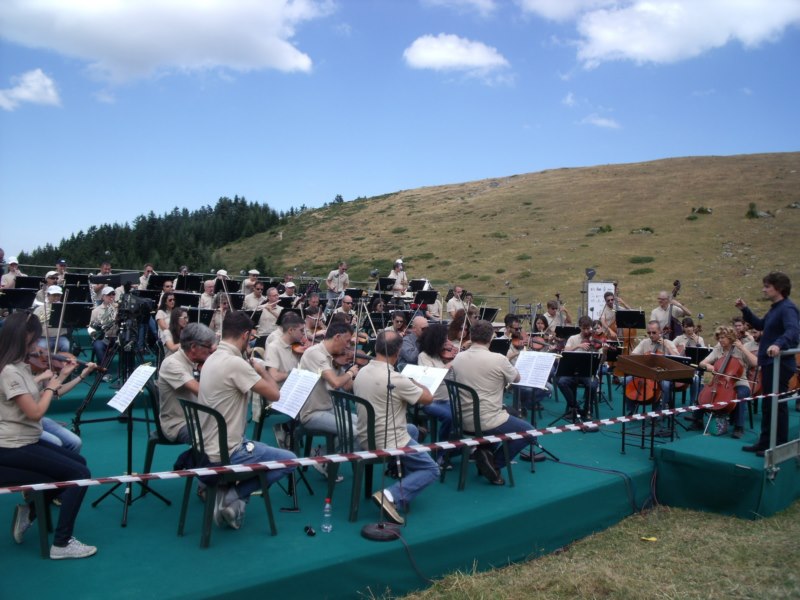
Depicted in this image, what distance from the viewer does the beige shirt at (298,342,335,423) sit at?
21.2 feet

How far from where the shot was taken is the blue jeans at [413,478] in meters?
5.20

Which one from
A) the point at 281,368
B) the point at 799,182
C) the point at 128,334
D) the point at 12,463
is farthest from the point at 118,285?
the point at 799,182

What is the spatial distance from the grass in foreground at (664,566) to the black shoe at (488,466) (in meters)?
0.87

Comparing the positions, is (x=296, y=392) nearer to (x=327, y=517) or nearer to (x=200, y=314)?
(x=327, y=517)

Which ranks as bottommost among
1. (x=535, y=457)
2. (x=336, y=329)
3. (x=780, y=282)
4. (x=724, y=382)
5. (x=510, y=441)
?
(x=535, y=457)

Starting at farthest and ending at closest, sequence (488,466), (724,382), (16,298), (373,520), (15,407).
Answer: (16,298)
(724,382)
(488,466)
(373,520)
(15,407)

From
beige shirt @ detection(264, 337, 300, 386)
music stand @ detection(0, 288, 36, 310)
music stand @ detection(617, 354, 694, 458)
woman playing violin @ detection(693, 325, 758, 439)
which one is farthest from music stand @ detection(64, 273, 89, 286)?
woman playing violin @ detection(693, 325, 758, 439)

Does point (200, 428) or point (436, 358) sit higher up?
point (436, 358)

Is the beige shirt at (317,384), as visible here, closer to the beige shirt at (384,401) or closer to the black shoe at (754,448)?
the beige shirt at (384,401)

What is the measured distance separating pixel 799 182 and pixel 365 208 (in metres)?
38.3

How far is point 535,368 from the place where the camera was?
23.3 feet

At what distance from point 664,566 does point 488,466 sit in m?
1.71

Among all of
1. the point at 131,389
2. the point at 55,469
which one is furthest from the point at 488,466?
the point at 55,469

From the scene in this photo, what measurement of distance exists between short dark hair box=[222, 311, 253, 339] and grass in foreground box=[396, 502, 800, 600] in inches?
91.2
